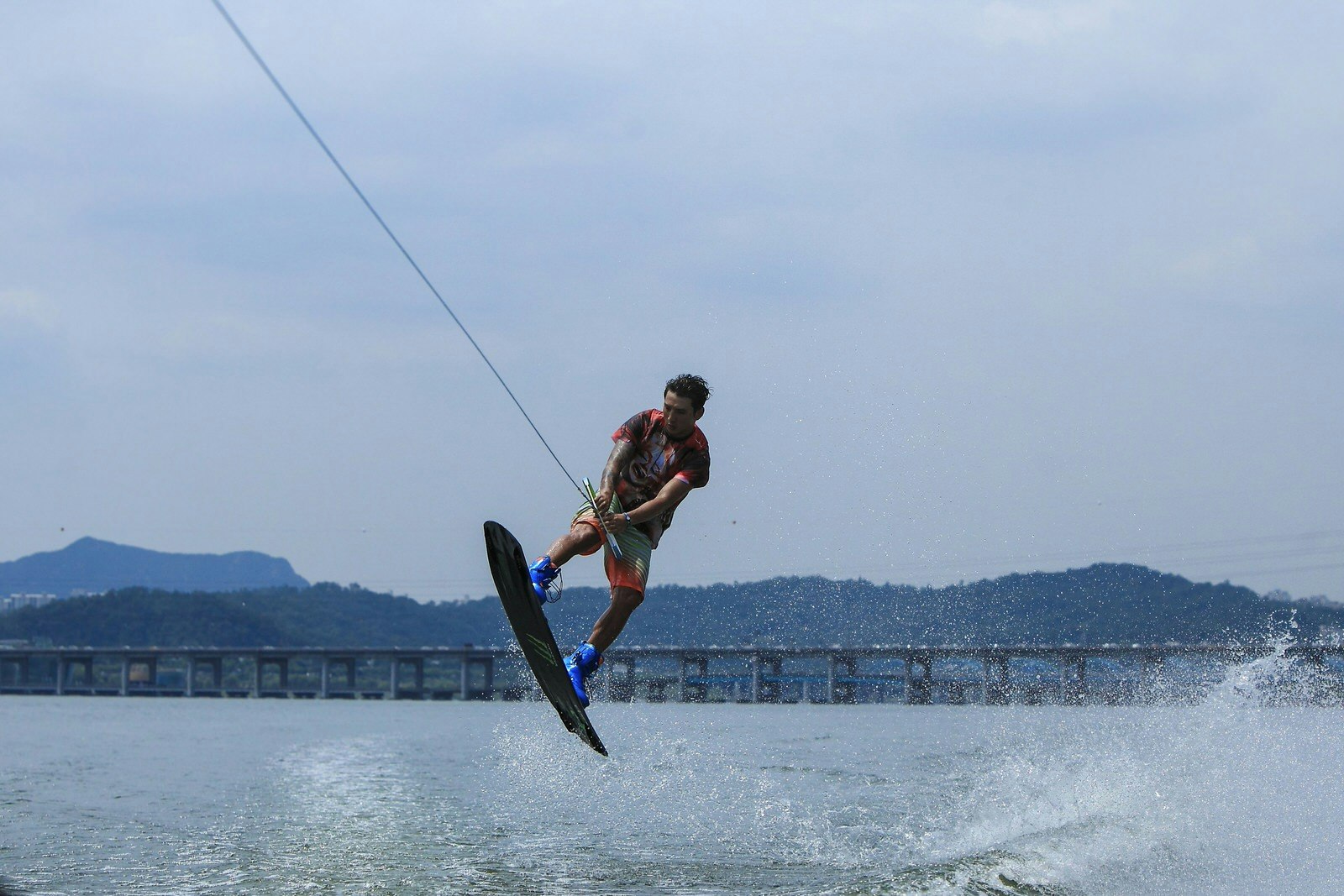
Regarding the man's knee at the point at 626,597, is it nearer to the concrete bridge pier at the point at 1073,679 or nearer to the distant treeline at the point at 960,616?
the distant treeline at the point at 960,616

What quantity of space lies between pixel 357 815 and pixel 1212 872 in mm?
11321

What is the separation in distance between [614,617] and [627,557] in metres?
0.62

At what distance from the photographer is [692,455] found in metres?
12.4

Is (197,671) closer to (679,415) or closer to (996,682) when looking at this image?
(996,682)

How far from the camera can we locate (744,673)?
126938 mm

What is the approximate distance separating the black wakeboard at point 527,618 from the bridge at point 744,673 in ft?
168

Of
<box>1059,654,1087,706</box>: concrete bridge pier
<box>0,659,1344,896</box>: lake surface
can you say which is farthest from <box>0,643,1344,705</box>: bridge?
<box>0,659,1344,896</box>: lake surface

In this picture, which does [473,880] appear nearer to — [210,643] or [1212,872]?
[1212,872]

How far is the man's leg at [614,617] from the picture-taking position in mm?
12078

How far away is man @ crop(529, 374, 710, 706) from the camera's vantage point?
39.5 ft

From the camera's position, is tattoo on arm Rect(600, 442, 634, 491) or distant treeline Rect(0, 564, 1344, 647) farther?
distant treeline Rect(0, 564, 1344, 647)

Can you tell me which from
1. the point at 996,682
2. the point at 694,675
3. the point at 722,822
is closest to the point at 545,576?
the point at 722,822

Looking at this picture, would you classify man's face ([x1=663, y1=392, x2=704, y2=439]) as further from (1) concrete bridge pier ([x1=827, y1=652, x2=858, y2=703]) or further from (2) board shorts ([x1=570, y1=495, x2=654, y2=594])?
(1) concrete bridge pier ([x1=827, y1=652, x2=858, y2=703])

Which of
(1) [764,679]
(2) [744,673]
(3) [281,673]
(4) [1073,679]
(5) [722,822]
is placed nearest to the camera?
(5) [722,822]
